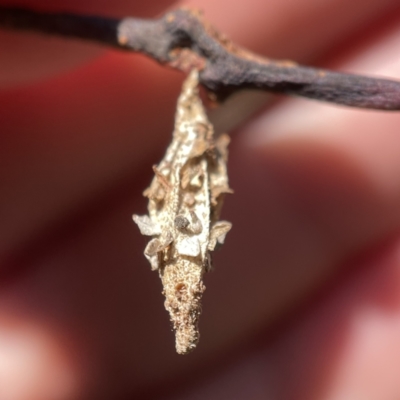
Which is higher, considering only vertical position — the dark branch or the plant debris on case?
the dark branch

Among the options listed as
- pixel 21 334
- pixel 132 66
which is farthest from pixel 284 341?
pixel 132 66

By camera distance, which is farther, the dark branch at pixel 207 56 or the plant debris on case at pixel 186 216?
the dark branch at pixel 207 56

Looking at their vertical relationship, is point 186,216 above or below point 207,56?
below

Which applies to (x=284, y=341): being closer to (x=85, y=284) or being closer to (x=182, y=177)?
(x=85, y=284)

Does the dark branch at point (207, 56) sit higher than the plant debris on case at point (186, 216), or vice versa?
the dark branch at point (207, 56)

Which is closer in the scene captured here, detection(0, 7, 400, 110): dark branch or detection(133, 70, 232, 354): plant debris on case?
detection(133, 70, 232, 354): plant debris on case
